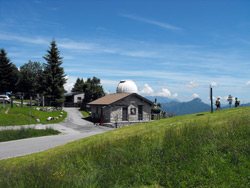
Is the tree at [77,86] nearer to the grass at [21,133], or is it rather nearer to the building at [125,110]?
the building at [125,110]

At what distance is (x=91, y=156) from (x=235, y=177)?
16.2 feet

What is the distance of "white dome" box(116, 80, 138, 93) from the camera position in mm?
43969

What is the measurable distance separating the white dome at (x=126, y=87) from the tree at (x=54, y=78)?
40.9 ft

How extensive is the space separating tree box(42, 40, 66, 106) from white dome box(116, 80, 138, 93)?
40.9 ft

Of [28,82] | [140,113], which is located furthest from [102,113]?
[28,82]

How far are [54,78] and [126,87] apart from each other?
15912mm

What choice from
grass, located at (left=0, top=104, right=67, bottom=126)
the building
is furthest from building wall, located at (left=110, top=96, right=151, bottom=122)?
grass, located at (left=0, top=104, right=67, bottom=126)

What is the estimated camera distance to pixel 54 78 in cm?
4416

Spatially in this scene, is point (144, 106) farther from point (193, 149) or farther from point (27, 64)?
point (27, 64)

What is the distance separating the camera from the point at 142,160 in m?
7.00

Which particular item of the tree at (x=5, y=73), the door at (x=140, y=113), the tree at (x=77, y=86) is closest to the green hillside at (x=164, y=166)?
the door at (x=140, y=113)

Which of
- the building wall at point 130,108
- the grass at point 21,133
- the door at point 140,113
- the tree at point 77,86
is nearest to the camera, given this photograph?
the grass at point 21,133

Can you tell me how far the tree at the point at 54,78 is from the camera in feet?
144

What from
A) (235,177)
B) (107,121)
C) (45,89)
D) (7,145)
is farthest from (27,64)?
(235,177)
